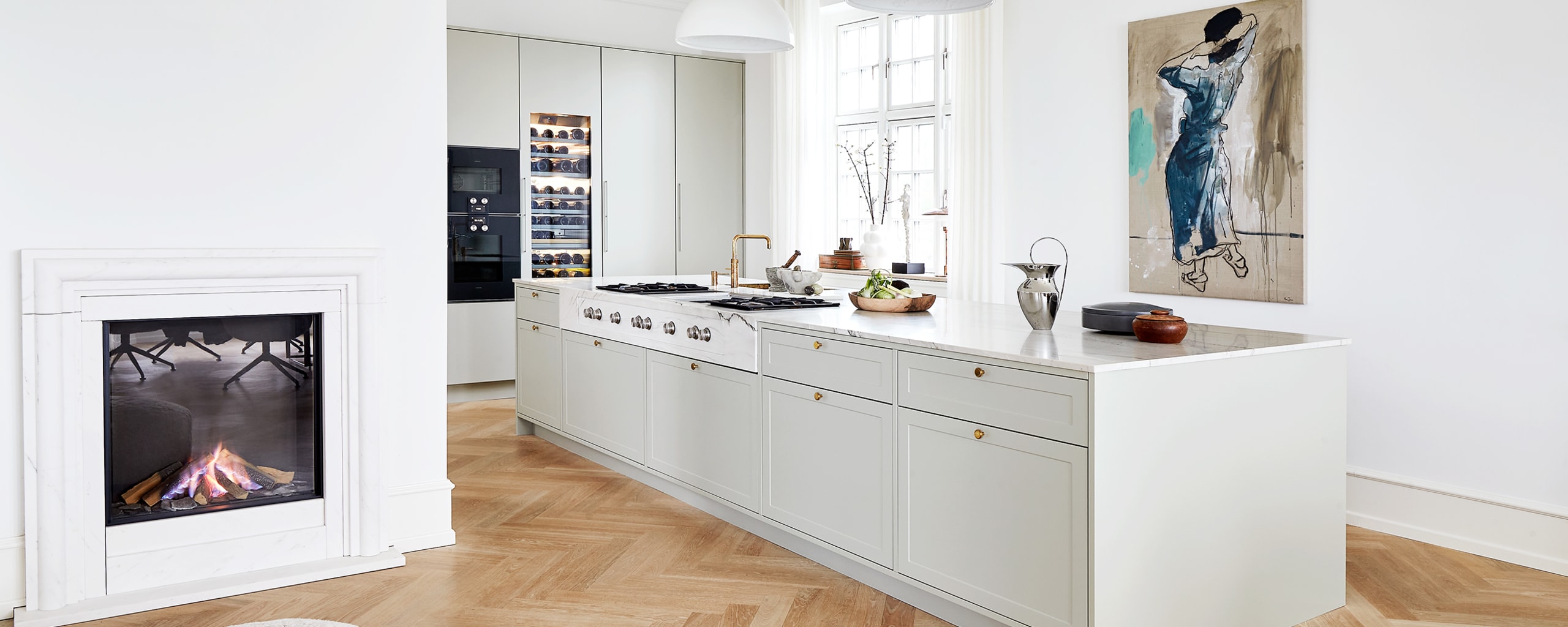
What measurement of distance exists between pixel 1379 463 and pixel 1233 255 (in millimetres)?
995

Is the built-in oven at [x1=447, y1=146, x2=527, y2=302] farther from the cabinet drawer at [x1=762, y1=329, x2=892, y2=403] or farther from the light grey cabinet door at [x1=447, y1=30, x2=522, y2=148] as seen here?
the cabinet drawer at [x1=762, y1=329, x2=892, y2=403]

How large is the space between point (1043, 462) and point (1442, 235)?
Result: 2.19 meters

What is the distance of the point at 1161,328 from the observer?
2.73 m

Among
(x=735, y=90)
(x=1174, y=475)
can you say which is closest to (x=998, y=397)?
(x=1174, y=475)

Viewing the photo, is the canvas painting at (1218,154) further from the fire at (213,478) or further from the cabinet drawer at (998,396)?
the fire at (213,478)

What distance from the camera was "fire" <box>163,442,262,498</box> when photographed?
3201mm

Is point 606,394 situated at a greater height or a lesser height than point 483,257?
lesser

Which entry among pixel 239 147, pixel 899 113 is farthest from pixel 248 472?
pixel 899 113

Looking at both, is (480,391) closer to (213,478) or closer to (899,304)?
(213,478)

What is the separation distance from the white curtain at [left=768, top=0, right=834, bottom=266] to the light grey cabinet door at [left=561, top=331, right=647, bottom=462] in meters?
2.35

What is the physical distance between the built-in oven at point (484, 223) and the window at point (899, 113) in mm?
2169

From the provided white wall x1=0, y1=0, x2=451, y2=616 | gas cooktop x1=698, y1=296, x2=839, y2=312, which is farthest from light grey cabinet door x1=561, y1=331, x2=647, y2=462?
white wall x1=0, y1=0, x2=451, y2=616

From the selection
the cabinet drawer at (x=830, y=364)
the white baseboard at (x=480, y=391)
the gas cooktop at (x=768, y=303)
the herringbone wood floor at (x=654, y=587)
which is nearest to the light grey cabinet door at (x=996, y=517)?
the cabinet drawer at (x=830, y=364)

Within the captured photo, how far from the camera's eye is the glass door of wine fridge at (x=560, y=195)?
685 centimetres
